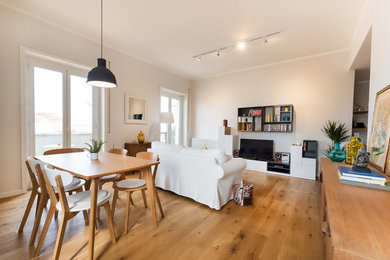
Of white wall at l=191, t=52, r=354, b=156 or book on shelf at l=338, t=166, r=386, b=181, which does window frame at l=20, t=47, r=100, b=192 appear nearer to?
white wall at l=191, t=52, r=354, b=156

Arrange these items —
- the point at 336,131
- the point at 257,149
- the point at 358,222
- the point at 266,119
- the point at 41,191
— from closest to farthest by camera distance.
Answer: the point at 358,222 < the point at 41,191 < the point at 336,131 < the point at 266,119 < the point at 257,149

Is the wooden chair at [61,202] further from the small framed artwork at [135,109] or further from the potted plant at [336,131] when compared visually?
the potted plant at [336,131]

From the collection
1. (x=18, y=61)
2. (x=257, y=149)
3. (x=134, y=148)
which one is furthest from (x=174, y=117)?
(x=18, y=61)

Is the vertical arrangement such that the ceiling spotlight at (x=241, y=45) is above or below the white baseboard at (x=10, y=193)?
above

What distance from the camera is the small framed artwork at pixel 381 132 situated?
53.7 inches

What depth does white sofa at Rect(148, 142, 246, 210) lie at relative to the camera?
242 centimetres

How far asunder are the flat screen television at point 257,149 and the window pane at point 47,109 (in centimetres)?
454

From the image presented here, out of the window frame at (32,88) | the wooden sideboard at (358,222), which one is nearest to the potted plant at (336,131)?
the wooden sideboard at (358,222)

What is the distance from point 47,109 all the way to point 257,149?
4.98m

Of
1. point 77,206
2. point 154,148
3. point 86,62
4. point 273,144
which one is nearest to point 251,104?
point 273,144

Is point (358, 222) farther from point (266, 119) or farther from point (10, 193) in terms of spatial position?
point (266, 119)

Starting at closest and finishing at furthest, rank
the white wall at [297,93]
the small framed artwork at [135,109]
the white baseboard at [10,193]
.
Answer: the white baseboard at [10,193] → the white wall at [297,93] → the small framed artwork at [135,109]

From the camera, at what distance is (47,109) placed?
3.20m

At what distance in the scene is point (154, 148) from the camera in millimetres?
3203
